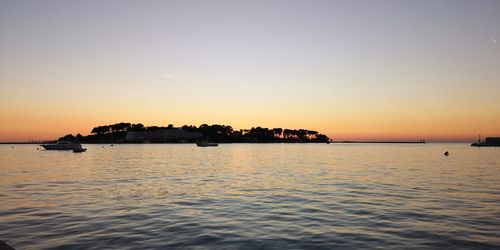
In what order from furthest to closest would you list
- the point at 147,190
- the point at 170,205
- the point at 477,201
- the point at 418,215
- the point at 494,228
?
the point at 147,190
the point at 477,201
the point at 170,205
the point at 418,215
the point at 494,228

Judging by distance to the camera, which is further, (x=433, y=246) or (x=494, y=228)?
(x=494, y=228)

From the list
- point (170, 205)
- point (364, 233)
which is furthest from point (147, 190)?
point (364, 233)

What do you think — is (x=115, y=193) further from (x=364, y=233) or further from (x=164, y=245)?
Result: (x=364, y=233)

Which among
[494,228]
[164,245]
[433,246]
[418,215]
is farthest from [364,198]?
[164,245]

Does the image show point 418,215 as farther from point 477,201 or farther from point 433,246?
point 477,201

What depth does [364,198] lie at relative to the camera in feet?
93.8

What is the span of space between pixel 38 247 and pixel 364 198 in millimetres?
22281

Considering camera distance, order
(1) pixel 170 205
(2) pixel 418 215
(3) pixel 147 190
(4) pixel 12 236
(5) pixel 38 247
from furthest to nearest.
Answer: (3) pixel 147 190, (1) pixel 170 205, (2) pixel 418 215, (4) pixel 12 236, (5) pixel 38 247

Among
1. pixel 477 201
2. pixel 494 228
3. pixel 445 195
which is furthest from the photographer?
pixel 445 195

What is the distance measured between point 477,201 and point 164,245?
24.3 metres

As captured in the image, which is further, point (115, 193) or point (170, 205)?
point (115, 193)

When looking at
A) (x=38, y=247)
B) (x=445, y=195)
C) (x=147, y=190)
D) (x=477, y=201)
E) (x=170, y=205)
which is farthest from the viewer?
(x=147, y=190)

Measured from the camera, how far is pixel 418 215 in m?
21.9

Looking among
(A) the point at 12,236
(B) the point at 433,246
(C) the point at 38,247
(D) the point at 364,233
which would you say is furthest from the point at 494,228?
(A) the point at 12,236
